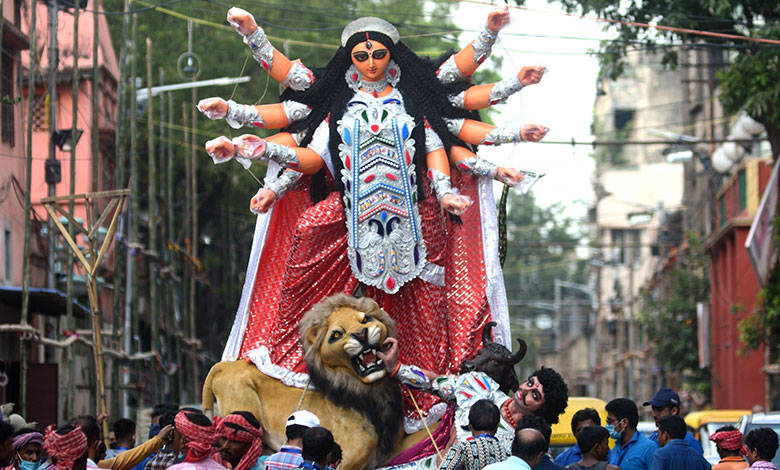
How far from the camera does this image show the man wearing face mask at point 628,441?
8484 mm

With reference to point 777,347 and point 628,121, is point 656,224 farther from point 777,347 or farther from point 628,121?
point 777,347

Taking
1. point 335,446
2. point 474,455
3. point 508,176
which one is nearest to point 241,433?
point 335,446

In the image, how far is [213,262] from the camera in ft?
107

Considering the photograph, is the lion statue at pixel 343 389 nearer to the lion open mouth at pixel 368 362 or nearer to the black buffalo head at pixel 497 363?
the lion open mouth at pixel 368 362

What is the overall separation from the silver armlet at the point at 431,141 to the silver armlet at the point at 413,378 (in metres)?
1.70

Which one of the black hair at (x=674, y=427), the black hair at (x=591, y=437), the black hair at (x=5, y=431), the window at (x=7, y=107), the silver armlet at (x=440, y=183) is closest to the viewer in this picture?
the black hair at (x=5, y=431)

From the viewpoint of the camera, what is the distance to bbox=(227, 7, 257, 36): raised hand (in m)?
10.1

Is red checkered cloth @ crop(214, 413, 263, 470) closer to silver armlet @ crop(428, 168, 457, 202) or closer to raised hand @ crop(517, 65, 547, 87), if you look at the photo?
silver armlet @ crop(428, 168, 457, 202)

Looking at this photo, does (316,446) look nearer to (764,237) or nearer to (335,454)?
(335,454)

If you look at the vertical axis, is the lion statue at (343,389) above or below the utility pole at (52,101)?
below

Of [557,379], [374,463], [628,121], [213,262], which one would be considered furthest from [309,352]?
[628,121]

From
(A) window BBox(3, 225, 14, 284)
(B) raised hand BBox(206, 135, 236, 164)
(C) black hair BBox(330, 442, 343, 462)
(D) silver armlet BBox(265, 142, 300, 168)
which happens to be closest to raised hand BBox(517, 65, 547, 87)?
(D) silver armlet BBox(265, 142, 300, 168)

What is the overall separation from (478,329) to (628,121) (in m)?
42.8

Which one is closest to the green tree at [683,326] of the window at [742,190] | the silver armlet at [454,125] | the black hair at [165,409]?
the window at [742,190]
